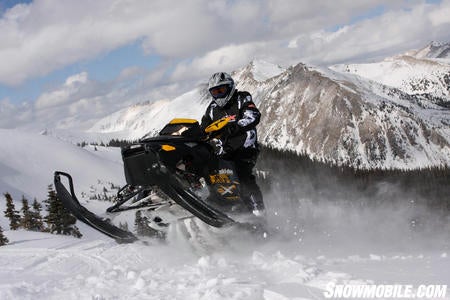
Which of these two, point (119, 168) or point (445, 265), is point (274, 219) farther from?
point (119, 168)

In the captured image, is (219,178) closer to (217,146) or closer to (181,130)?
(217,146)

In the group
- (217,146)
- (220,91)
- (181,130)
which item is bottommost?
(217,146)

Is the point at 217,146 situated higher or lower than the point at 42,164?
lower

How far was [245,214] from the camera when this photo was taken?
7570mm

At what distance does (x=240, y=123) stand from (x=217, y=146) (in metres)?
0.55

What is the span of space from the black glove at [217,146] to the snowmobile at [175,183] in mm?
59

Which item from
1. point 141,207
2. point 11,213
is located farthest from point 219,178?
point 11,213

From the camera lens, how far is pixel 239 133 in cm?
761

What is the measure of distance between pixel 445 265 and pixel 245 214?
3180 mm

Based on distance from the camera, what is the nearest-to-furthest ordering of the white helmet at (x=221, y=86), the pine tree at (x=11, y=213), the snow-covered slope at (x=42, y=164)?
the white helmet at (x=221, y=86) < the pine tree at (x=11, y=213) < the snow-covered slope at (x=42, y=164)

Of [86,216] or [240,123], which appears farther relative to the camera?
[240,123]

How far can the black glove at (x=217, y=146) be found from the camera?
727 centimetres

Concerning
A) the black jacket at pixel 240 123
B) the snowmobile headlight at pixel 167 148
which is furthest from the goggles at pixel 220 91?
the snowmobile headlight at pixel 167 148

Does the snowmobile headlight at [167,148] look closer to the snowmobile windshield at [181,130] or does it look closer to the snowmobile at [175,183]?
the snowmobile at [175,183]
